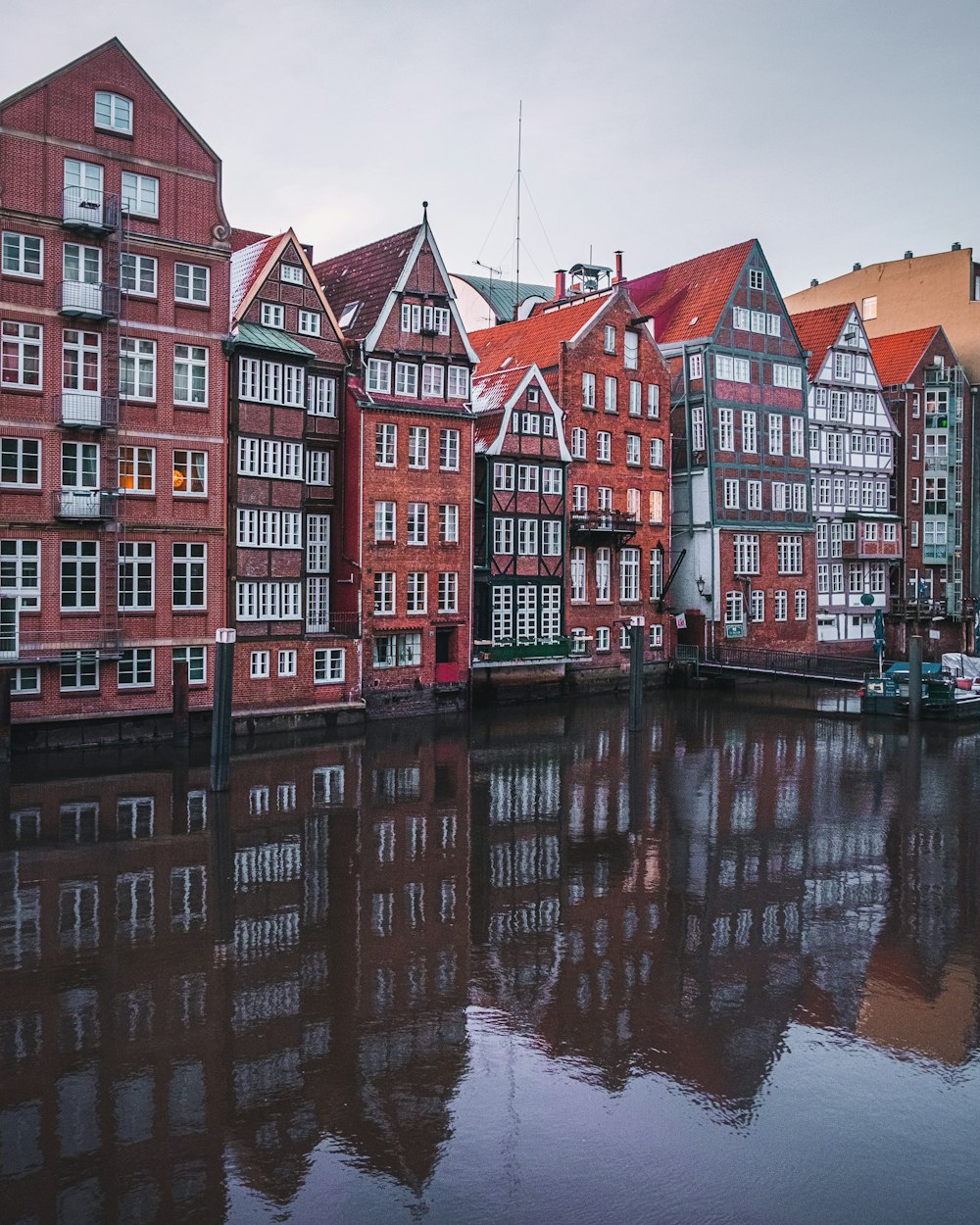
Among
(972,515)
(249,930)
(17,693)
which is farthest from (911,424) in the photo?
(249,930)

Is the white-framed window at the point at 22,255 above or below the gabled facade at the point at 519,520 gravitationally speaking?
above

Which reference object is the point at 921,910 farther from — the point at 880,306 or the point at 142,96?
the point at 880,306

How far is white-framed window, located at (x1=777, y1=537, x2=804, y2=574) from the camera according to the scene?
5353cm

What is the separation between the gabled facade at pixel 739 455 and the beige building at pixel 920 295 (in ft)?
44.6

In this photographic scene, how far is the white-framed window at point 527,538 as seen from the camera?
44688 mm

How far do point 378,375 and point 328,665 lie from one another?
1059 cm

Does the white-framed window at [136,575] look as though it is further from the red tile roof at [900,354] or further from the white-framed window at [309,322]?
the red tile roof at [900,354]

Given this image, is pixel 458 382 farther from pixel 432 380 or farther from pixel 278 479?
pixel 278 479

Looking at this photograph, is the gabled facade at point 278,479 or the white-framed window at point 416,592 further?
the white-framed window at point 416,592

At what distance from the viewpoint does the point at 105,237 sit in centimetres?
3166

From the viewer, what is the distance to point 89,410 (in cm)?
3117

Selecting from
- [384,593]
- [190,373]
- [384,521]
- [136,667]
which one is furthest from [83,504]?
[384,593]

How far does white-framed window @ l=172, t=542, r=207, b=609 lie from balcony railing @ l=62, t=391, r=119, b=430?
420 cm

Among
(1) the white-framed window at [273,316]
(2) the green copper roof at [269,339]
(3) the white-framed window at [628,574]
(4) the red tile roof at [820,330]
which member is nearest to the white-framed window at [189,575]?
(2) the green copper roof at [269,339]
